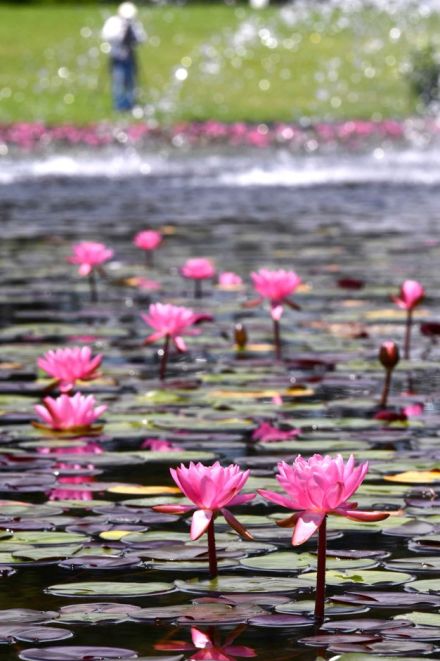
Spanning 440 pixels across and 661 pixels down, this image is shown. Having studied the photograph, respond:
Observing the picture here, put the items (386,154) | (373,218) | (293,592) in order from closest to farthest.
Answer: (293,592) → (373,218) → (386,154)

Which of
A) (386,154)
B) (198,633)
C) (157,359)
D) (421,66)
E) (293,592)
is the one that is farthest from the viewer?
(421,66)

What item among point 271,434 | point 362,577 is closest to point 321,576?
point 362,577

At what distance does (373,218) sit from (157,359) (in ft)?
23.9

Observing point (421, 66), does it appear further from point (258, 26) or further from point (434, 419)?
point (434, 419)

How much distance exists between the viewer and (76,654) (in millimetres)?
2268

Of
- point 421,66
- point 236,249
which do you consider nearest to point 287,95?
point 421,66

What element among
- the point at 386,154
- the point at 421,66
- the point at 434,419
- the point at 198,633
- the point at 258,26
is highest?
the point at 258,26

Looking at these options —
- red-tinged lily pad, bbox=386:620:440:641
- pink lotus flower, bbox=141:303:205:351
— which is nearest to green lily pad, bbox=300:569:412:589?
red-tinged lily pad, bbox=386:620:440:641

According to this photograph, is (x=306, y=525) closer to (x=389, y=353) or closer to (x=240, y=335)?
(x=389, y=353)

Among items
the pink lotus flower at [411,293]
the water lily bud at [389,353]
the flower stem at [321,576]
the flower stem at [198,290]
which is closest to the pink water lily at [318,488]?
the flower stem at [321,576]

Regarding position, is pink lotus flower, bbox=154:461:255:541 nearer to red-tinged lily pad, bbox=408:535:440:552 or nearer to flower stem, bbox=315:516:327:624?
flower stem, bbox=315:516:327:624

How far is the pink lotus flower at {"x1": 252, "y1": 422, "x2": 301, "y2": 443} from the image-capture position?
406cm

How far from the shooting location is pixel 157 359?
5.59 m

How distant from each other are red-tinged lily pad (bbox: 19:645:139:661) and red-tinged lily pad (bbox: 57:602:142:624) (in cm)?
16
